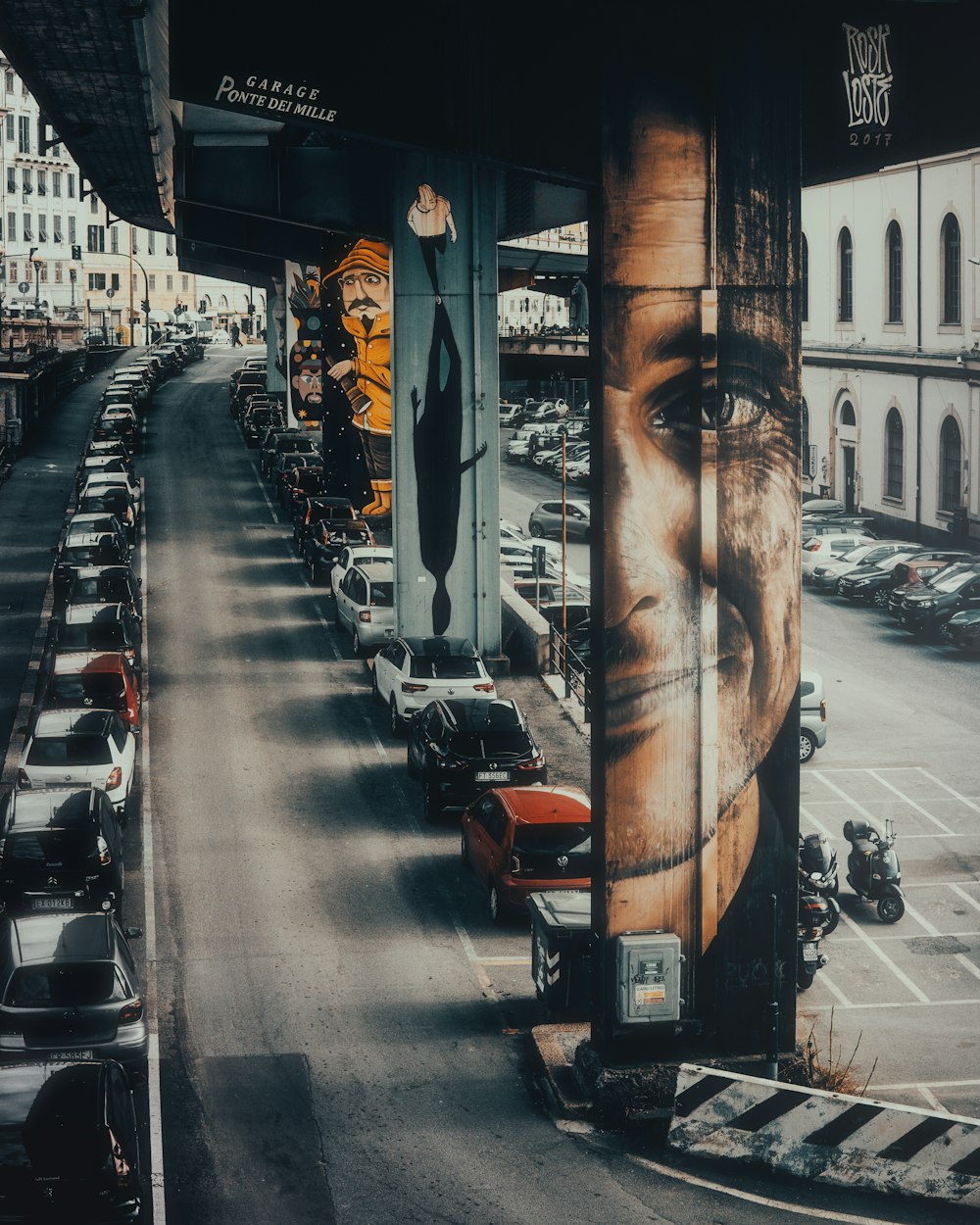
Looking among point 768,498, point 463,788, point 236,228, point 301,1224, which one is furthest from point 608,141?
point 236,228

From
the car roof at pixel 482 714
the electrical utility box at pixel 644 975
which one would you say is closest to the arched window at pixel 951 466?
the car roof at pixel 482 714

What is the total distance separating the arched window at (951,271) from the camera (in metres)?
56.7

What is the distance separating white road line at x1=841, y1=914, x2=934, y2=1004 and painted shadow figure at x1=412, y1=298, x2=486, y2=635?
14160 millimetres

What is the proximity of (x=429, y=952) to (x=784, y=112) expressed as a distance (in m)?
9.89

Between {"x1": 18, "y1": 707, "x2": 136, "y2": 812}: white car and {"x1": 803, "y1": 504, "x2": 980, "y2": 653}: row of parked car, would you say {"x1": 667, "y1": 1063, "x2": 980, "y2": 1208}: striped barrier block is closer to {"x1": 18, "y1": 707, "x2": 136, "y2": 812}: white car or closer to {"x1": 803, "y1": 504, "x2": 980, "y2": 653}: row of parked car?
{"x1": 18, "y1": 707, "x2": 136, "y2": 812}: white car

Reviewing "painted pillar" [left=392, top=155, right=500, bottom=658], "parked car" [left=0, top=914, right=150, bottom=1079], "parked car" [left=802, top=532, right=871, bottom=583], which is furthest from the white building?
"parked car" [left=0, top=914, right=150, bottom=1079]

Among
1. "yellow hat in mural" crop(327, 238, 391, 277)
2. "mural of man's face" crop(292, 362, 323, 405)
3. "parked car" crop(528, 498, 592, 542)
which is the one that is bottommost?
"parked car" crop(528, 498, 592, 542)

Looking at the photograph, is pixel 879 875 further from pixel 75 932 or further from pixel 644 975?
pixel 75 932

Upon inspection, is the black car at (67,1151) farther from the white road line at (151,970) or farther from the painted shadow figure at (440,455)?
the painted shadow figure at (440,455)

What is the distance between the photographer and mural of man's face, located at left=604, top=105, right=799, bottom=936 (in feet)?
52.9

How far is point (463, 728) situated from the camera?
26078mm

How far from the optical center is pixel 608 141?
1568cm

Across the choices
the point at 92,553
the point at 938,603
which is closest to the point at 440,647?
the point at 92,553

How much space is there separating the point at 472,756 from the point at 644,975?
9720mm
